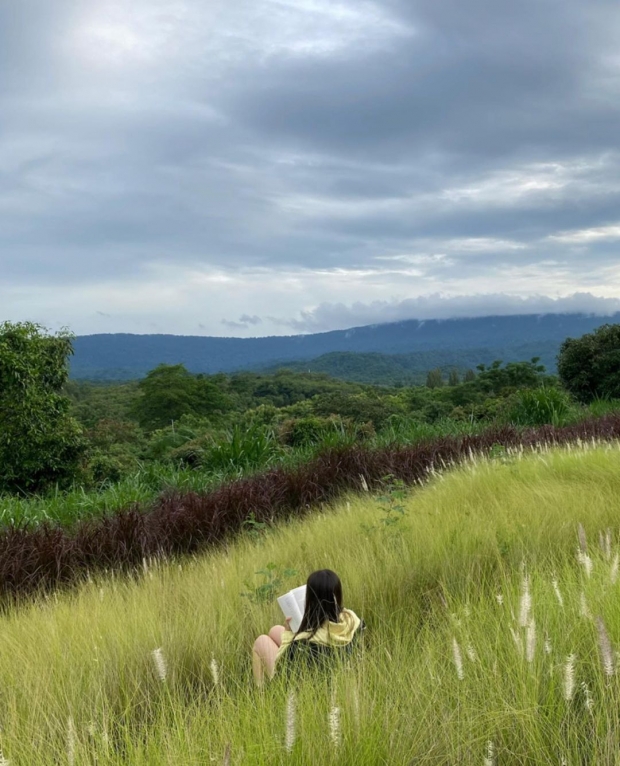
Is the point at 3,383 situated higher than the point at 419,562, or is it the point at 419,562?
the point at 3,383

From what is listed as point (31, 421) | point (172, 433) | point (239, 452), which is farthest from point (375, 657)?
point (31, 421)

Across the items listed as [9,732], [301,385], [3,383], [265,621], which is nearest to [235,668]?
[265,621]

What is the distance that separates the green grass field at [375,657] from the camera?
231 centimetres

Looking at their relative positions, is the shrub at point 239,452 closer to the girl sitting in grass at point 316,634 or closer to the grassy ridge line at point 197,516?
the grassy ridge line at point 197,516

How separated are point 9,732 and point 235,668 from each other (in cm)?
116

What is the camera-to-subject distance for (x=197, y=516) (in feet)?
25.5

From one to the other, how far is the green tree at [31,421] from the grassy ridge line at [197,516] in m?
12.0

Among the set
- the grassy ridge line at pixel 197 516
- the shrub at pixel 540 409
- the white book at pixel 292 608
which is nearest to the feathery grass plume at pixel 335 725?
the white book at pixel 292 608

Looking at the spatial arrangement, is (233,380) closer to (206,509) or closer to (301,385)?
(301,385)

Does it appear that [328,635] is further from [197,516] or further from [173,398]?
[173,398]

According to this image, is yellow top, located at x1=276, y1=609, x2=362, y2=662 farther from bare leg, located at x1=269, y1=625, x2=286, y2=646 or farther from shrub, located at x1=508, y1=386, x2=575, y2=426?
shrub, located at x1=508, y1=386, x2=575, y2=426

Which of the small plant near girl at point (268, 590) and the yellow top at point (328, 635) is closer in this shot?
the yellow top at point (328, 635)

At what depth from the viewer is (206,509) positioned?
7.86m

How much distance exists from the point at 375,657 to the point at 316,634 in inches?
12.2
